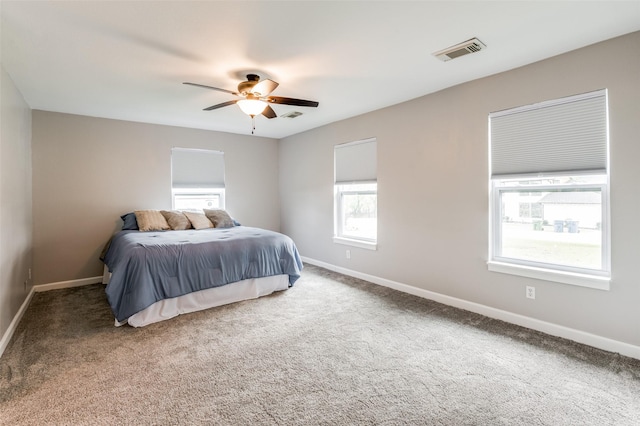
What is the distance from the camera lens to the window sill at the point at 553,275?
2.48m

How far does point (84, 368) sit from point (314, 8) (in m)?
2.92

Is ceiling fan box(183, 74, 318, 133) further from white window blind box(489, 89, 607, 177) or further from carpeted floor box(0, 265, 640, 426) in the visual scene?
carpeted floor box(0, 265, 640, 426)

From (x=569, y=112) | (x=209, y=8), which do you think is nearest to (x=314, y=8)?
(x=209, y=8)

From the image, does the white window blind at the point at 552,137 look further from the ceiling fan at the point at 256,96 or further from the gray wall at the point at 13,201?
the gray wall at the point at 13,201

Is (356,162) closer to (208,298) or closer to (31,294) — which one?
(208,298)

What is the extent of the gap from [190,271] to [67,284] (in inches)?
96.2

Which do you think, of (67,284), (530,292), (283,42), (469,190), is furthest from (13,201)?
(530,292)

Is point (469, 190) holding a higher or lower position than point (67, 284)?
higher

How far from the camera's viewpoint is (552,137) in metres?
2.75

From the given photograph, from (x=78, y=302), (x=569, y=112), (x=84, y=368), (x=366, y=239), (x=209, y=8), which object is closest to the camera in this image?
(x=209, y=8)

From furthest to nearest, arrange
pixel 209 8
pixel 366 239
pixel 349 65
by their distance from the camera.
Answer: pixel 366 239 < pixel 349 65 < pixel 209 8

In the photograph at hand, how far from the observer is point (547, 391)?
1.99 m

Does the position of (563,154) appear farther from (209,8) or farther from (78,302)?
(78,302)

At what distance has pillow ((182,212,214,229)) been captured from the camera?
464 centimetres
